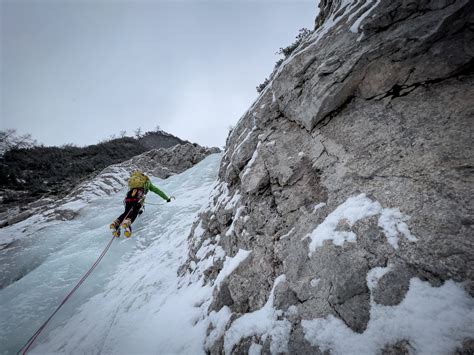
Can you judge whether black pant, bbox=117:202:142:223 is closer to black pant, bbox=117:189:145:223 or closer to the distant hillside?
black pant, bbox=117:189:145:223

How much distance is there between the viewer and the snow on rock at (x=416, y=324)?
1346 millimetres

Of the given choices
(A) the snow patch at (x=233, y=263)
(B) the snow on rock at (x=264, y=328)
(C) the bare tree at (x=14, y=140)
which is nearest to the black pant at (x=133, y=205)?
(A) the snow patch at (x=233, y=263)

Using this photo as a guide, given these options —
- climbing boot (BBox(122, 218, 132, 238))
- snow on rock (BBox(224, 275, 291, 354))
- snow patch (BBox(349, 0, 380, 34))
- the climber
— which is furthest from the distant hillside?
snow patch (BBox(349, 0, 380, 34))

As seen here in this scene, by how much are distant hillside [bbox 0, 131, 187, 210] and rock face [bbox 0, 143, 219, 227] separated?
308 centimetres

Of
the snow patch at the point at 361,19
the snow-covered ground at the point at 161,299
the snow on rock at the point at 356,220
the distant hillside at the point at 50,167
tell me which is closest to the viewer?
the snow-covered ground at the point at 161,299

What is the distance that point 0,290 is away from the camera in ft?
16.2

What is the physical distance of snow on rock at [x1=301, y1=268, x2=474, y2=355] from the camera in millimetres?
1346

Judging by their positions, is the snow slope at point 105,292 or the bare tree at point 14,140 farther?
the bare tree at point 14,140

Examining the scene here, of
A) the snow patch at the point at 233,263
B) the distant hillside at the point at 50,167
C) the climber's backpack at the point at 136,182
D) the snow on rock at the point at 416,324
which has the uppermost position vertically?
the distant hillside at the point at 50,167

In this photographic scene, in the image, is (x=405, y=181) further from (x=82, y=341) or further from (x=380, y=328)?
(x=82, y=341)

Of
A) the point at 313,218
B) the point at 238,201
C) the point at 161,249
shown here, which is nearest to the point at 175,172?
the point at 161,249

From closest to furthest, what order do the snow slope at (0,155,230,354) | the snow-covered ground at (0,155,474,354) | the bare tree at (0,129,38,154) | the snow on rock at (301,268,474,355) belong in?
the snow on rock at (301,268,474,355) < the snow-covered ground at (0,155,474,354) < the snow slope at (0,155,230,354) < the bare tree at (0,129,38,154)

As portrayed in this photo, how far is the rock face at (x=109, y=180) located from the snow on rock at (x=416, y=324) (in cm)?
1058

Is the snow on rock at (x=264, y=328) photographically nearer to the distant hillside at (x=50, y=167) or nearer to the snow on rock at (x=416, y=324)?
the snow on rock at (x=416, y=324)
